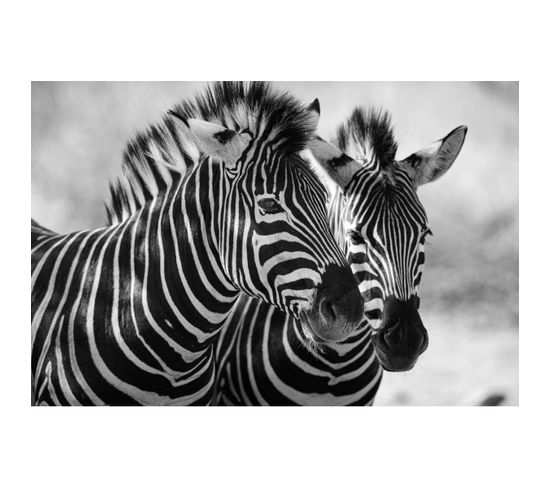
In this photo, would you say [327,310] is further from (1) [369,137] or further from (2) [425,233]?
(1) [369,137]

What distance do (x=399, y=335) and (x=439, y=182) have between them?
2.86ft

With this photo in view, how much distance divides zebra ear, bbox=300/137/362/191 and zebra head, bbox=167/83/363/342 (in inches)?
9.6

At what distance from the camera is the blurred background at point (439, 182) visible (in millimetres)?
3830

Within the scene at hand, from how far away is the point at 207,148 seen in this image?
3275mm

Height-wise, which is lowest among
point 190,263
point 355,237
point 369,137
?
point 190,263

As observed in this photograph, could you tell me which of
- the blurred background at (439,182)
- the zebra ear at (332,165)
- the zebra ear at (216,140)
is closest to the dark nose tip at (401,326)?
the blurred background at (439,182)

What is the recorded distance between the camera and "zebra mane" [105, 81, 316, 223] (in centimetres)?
340

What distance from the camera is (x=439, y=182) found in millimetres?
3822

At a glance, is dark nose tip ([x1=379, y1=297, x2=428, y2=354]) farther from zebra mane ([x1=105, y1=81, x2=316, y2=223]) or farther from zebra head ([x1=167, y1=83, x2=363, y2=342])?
zebra mane ([x1=105, y1=81, x2=316, y2=223])

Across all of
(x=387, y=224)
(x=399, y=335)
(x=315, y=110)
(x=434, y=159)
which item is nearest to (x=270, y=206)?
(x=387, y=224)

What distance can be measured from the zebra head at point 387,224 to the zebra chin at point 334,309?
0.84 ft
